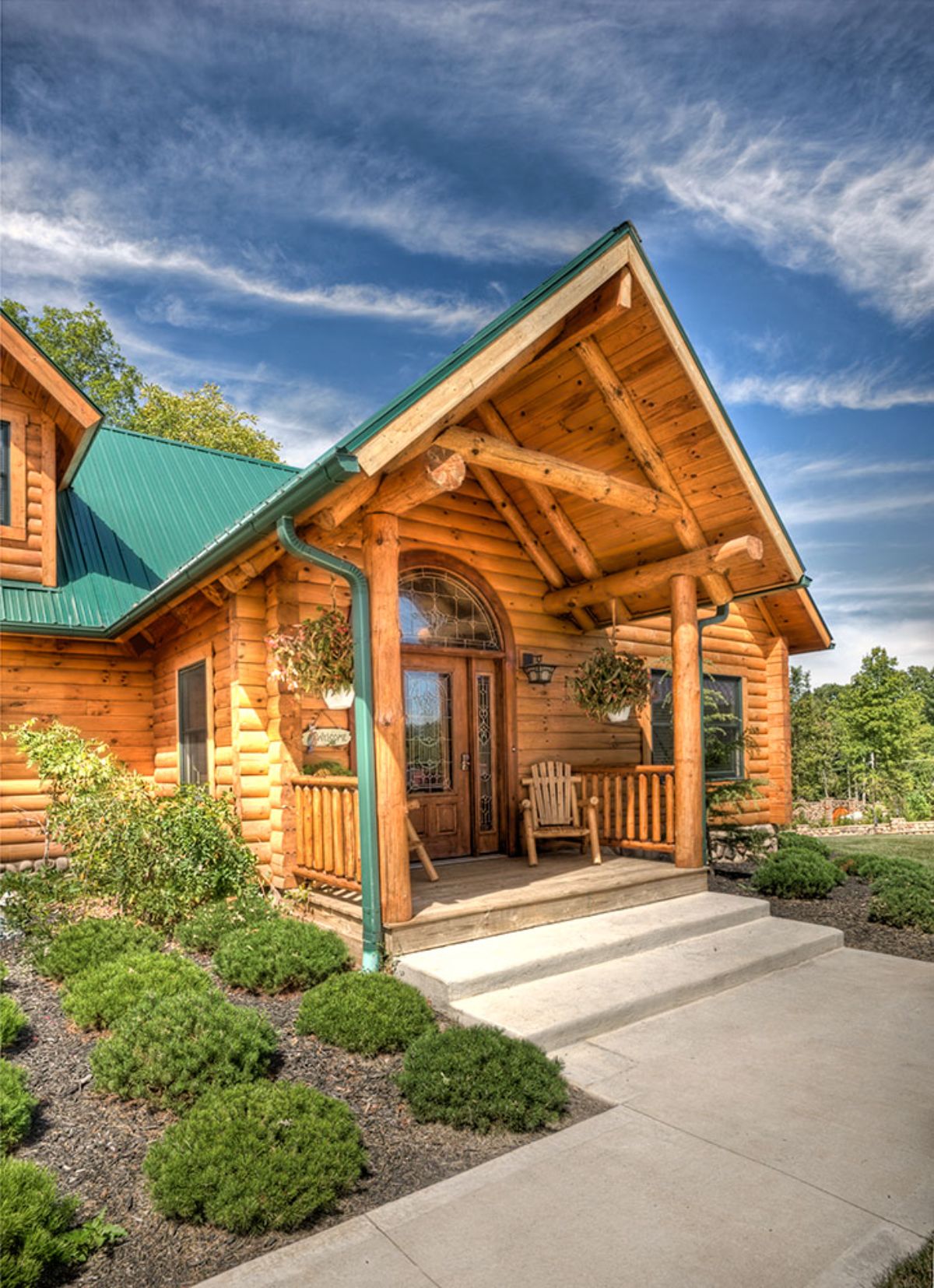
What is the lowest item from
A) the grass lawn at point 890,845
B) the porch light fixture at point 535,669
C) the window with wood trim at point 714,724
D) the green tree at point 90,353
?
the grass lawn at point 890,845

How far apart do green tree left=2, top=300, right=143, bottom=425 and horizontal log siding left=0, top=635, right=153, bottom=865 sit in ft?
35.5

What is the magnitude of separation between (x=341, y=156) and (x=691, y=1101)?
6160 mm

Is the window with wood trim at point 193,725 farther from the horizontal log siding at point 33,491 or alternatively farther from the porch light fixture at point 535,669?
the porch light fixture at point 535,669

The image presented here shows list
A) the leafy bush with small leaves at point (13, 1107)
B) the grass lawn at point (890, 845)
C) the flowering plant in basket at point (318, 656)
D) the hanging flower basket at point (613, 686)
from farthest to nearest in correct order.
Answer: the grass lawn at point (890, 845) < the hanging flower basket at point (613, 686) < the flowering plant in basket at point (318, 656) < the leafy bush with small leaves at point (13, 1107)

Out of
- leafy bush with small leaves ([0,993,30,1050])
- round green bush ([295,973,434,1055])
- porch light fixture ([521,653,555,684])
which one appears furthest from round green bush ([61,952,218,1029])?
porch light fixture ([521,653,555,684])

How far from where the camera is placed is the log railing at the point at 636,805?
676cm

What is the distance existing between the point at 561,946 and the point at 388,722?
174 cm

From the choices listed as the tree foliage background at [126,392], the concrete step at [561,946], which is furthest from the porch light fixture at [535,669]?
→ the tree foliage background at [126,392]

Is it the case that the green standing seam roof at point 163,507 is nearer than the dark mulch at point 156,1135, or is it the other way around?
the dark mulch at point 156,1135

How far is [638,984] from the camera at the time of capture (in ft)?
14.5

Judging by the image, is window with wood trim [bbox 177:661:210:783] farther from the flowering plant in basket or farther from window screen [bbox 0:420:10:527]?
window screen [bbox 0:420:10:527]

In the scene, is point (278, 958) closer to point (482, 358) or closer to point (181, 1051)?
point (181, 1051)

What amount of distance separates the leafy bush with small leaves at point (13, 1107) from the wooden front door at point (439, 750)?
389 centimetres

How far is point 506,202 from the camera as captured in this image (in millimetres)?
6438
